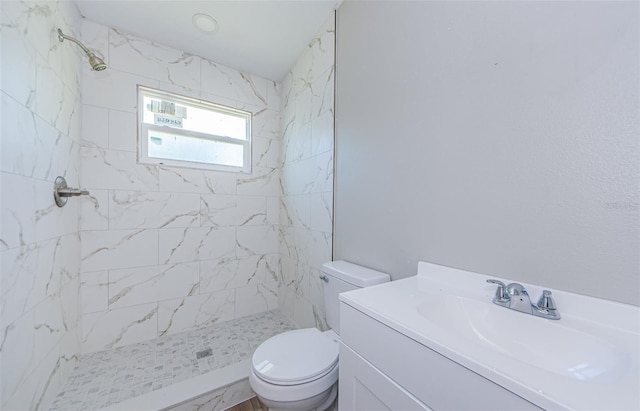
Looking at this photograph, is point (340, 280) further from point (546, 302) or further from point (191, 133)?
point (191, 133)

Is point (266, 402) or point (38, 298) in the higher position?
point (38, 298)

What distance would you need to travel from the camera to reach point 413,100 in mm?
1124

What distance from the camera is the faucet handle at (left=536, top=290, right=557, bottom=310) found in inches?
26.4

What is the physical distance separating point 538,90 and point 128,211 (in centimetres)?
251

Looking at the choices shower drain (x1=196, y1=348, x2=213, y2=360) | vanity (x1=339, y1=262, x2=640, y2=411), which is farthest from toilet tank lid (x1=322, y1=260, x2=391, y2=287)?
shower drain (x1=196, y1=348, x2=213, y2=360)

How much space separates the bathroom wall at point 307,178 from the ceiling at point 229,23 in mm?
134

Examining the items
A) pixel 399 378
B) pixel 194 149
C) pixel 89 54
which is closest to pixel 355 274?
pixel 399 378

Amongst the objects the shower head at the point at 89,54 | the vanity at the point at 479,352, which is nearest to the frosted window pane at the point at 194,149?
the shower head at the point at 89,54

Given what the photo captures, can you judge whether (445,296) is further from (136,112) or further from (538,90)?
(136,112)

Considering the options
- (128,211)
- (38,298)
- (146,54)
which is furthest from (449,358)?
(146,54)

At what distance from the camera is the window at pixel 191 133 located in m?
1.95

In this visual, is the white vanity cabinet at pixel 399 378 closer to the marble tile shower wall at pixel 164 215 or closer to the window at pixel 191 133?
the marble tile shower wall at pixel 164 215

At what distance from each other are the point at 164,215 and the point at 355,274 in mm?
1696

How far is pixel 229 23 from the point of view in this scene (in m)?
1.75
